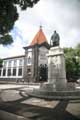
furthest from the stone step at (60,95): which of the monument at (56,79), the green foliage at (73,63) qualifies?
the green foliage at (73,63)

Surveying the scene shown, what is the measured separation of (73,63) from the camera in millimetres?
44969

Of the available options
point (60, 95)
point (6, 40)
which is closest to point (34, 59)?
point (6, 40)

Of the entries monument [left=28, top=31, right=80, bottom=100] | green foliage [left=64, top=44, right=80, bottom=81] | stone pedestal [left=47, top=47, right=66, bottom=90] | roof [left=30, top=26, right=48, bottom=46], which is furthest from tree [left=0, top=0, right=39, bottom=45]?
roof [left=30, top=26, right=48, bottom=46]

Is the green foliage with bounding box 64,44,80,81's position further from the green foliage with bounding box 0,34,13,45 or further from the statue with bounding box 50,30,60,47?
the green foliage with bounding box 0,34,13,45

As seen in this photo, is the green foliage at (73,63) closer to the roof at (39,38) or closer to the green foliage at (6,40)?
the roof at (39,38)

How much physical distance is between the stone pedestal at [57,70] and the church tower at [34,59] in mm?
31923

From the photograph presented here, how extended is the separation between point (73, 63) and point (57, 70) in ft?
101

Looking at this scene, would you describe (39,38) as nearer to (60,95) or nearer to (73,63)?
(73,63)

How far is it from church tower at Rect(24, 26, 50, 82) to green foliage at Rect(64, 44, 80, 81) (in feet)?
28.7

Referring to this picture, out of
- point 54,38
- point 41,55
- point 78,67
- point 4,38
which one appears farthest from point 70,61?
point 4,38

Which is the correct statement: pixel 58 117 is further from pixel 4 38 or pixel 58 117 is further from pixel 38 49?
pixel 38 49

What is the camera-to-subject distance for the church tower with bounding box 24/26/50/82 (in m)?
48.9

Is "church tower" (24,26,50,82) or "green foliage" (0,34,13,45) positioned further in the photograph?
"church tower" (24,26,50,82)

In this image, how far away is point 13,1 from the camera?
858 cm
